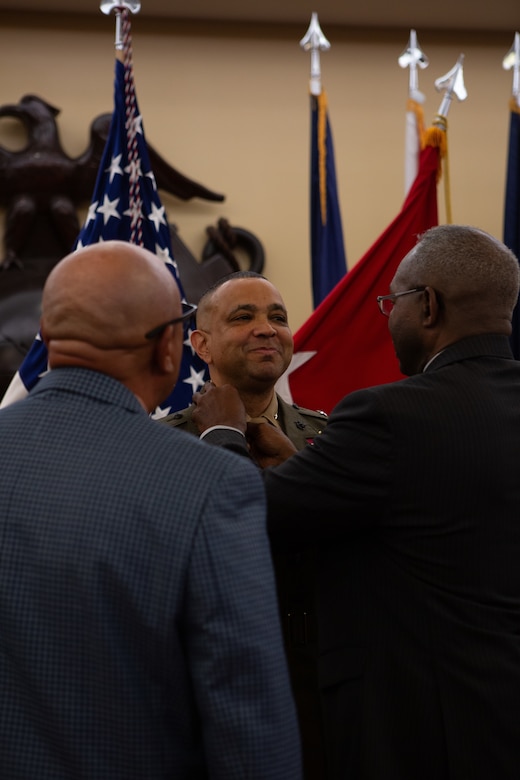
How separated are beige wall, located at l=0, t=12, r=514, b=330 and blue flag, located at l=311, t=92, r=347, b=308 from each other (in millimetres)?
589

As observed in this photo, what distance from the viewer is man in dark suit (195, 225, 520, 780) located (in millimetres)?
1555

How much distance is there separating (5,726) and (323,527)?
664mm

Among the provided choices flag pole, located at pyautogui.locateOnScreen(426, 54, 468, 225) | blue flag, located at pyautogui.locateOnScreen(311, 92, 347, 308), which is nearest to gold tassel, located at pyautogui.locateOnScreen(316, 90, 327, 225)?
blue flag, located at pyautogui.locateOnScreen(311, 92, 347, 308)

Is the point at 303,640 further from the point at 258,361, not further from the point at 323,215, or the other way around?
the point at 323,215

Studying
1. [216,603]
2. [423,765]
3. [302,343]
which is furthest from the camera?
[302,343]

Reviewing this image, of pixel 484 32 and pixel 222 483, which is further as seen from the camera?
pixel 484 32

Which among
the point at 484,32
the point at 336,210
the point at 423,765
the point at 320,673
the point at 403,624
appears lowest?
the point at 423,765

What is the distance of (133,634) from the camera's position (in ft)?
3.76

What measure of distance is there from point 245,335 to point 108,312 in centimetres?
101

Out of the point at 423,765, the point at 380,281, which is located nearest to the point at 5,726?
the point at 423,765

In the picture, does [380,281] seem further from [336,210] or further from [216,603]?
[216,603]

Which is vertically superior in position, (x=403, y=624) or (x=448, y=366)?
(x=448, y=366)

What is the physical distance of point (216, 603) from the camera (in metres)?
1.14

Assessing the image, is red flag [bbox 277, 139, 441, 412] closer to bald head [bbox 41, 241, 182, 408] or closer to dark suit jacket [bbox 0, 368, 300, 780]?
bald head [bbox 41, 241, 182, 408]
